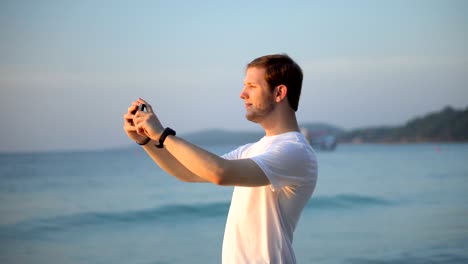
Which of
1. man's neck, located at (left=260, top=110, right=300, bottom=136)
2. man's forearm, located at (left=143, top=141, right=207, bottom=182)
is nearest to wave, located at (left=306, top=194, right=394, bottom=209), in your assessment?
man's forearm, located at (left=143, top=141, right=207, bottom=182)

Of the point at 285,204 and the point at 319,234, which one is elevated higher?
the point at 285,204

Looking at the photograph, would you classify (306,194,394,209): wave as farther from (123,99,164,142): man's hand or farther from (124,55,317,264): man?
(123,99,164,142): man's hand

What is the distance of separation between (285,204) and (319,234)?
7.03 metres

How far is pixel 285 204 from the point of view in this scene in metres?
1.80

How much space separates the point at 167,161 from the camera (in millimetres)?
1946

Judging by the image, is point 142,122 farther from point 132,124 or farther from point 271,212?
point 271,212

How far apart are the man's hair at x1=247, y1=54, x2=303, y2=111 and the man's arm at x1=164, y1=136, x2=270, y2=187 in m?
0.31

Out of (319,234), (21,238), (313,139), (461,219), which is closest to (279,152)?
(319,234)

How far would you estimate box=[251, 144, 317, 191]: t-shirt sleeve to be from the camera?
1.63m

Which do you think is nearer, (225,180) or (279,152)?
(225,180)

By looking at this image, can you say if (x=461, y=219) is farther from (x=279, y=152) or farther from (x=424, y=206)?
(x=279, y=152)

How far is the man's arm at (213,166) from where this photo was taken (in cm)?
150

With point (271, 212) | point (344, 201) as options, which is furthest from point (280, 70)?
point (344, 201)

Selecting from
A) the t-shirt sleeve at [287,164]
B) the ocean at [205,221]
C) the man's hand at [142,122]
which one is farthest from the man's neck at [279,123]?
the ocean at [205,221]
